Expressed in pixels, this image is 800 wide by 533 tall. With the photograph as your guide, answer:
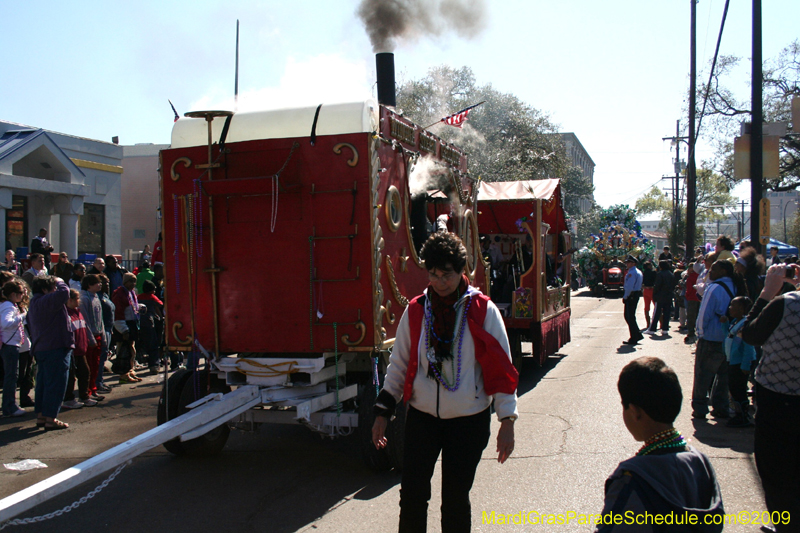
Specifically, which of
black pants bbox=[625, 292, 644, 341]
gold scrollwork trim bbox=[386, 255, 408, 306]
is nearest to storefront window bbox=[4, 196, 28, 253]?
gold scrollwork trim bbox=[386, 255, 408, 306]

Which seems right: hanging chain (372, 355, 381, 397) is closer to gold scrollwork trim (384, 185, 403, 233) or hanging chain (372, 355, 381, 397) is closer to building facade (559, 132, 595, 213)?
gold scrollwork trim (384, 185, 403, 233)

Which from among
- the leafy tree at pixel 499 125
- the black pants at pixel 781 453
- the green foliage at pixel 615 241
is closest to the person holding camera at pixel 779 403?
the black pants at pixel 781 453

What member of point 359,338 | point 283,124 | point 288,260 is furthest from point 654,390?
point 283,124

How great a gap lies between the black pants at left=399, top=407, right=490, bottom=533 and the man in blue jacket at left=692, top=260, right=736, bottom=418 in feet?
15.1

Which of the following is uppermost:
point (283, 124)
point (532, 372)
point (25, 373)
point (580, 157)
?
point (580, 157)

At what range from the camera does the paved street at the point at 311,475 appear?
4.43 metres

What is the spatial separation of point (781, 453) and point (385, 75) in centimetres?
722

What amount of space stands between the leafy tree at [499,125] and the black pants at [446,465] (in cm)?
2407

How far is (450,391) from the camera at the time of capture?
3.22 m

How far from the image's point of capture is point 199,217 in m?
5.52

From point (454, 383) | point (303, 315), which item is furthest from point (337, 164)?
point (454, 383)

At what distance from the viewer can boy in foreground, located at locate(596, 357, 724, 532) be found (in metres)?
1.91

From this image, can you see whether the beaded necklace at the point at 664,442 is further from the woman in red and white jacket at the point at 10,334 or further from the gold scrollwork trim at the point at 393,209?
the woman in red and white jacket at the point at 10,334

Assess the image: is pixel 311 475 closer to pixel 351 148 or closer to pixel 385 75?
pixel 351 148
